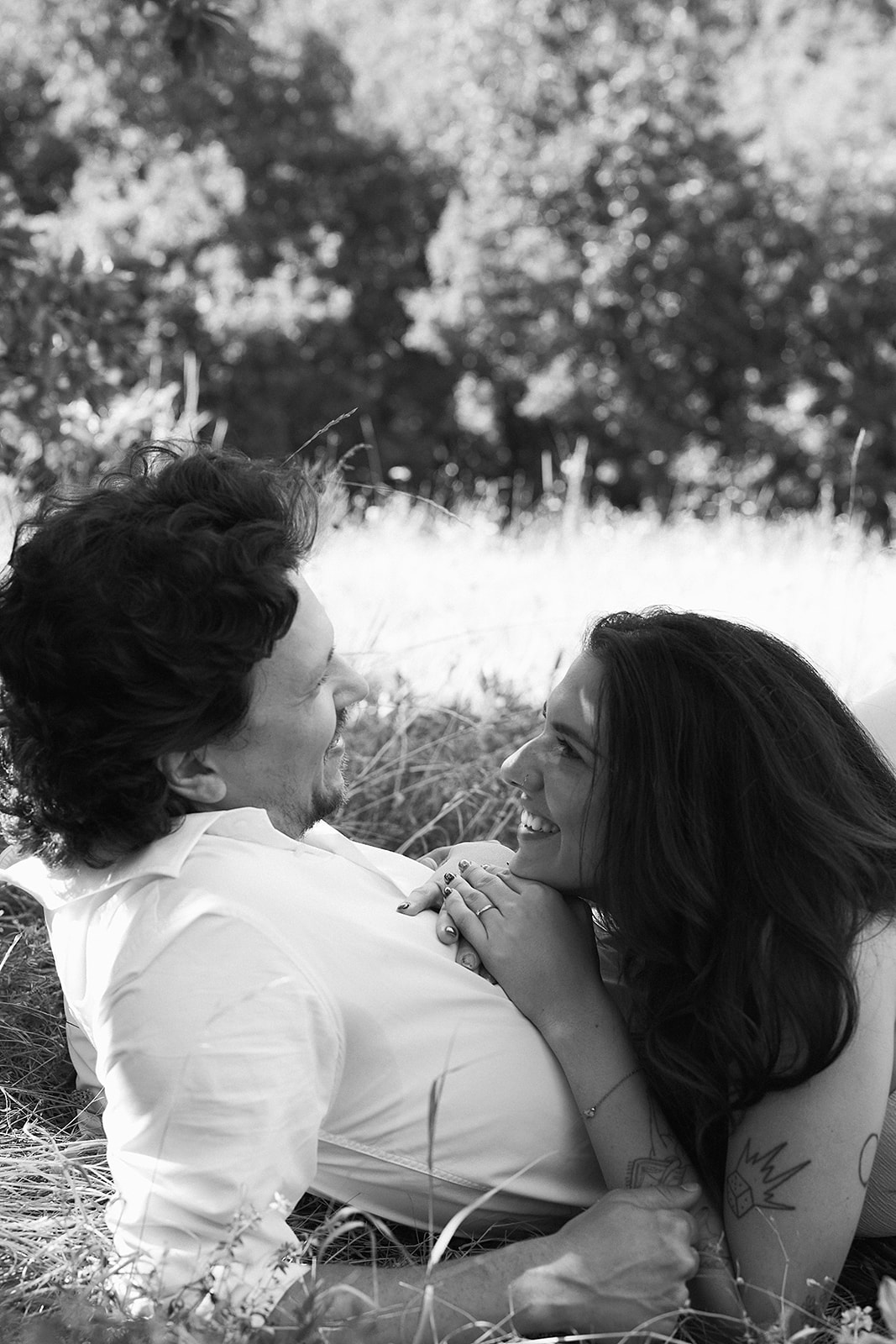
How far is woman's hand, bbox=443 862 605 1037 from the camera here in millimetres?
2223

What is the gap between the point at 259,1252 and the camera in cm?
178

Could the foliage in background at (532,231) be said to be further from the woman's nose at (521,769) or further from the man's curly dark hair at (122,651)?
the man's curly dark hair at (122,651)

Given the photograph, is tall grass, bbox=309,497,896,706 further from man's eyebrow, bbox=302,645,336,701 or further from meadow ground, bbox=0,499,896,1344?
man's eyebrow, bbox=302,645,336,701

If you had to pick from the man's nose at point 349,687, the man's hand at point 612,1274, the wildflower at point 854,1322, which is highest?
the man's nose at point 349,687

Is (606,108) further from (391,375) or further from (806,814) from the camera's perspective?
(806,814)

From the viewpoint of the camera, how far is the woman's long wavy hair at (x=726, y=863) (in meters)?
2.11

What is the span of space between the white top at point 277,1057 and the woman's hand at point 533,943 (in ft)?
0.13

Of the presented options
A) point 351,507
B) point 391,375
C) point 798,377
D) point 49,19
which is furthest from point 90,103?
point 351,507

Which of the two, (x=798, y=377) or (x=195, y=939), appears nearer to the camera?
(x=195, y=939)

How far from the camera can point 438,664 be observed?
5.39 m

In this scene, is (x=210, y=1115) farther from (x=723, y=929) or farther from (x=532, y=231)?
(x=532, y=231)

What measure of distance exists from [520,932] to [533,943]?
0.03 m

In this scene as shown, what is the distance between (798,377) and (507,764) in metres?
17.7

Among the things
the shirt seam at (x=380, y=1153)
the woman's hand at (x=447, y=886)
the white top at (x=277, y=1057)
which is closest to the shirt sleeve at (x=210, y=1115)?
the white top at (x=277, y=1057)
